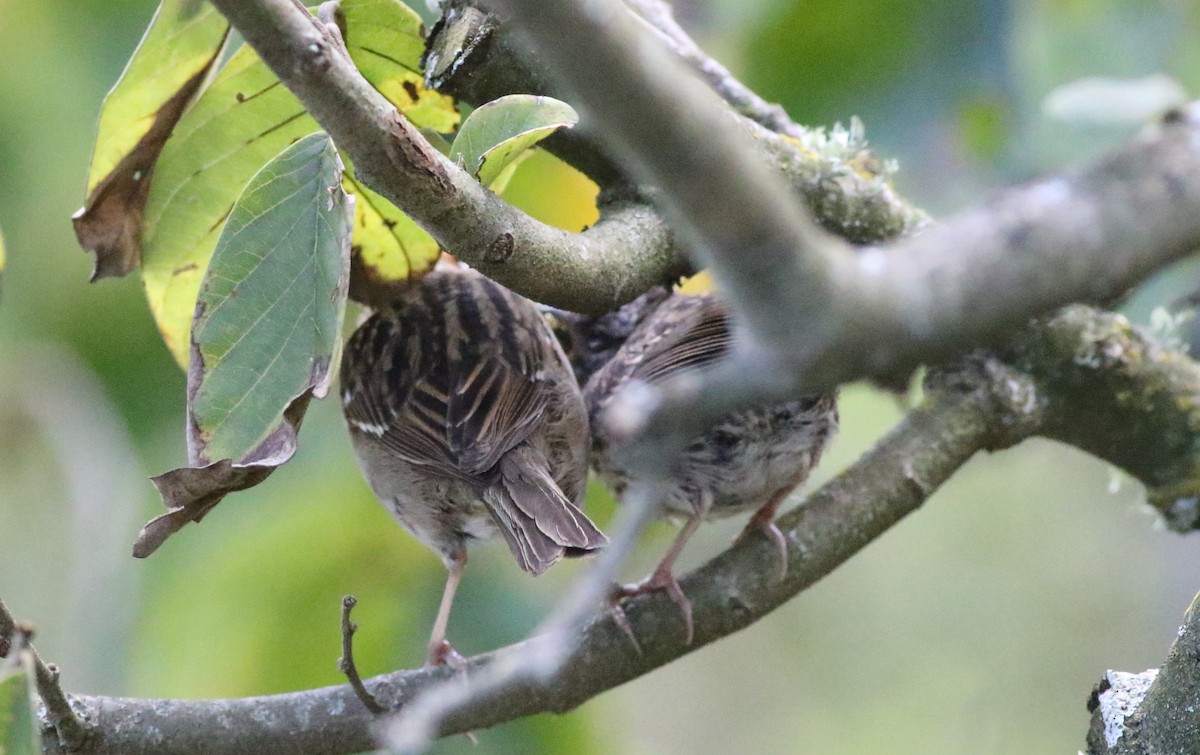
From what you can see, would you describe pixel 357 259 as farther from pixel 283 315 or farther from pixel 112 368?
pixel 112 368

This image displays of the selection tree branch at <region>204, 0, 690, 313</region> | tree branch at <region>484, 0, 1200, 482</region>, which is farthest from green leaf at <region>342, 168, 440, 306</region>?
tree branch at <region>484, 0, 1200, 482</region>

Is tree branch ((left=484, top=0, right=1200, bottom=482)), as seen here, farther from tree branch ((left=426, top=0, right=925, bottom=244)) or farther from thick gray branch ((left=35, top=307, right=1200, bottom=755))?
thick gray branch ((left=35, top=307, right=1200, bottom=755))

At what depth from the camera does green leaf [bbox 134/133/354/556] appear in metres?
2.00

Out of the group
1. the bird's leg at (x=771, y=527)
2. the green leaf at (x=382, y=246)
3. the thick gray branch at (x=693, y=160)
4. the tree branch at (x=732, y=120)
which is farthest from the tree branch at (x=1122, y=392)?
the thick gray branch at (x=693, y=160)

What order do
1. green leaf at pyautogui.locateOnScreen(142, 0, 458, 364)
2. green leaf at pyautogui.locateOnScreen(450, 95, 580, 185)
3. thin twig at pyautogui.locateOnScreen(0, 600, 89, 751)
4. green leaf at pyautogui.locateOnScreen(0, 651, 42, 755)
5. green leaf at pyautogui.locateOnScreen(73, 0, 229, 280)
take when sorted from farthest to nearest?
green leaf at pyautogui.locateOnScreen(142, 0, 458, 364) → green leaf at pyautogui.locateOnScreen(73, 0, 229, 280) → thin twig at pyautogui.locateOnScreen(0, 600, 89, 751) → green leaf at pyautogui.locateOnScreen(450, 95, 580, 185) → green leaf at pyautogui.locateOnScreen(0, 651, 42, 755)

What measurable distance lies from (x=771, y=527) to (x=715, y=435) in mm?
342

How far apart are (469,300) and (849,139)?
1143mm

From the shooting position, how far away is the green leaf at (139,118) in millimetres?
2285

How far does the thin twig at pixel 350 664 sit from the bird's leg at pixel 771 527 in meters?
0.94

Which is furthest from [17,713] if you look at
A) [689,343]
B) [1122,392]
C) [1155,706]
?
[1122,392]

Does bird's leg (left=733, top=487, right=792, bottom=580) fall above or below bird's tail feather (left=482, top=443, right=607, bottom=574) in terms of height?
above

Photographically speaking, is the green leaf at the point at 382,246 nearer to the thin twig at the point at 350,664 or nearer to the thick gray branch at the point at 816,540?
the thin twig at the point at 350,664

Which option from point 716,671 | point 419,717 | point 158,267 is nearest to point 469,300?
point 158,267

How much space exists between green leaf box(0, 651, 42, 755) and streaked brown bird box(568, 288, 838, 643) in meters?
1.74
